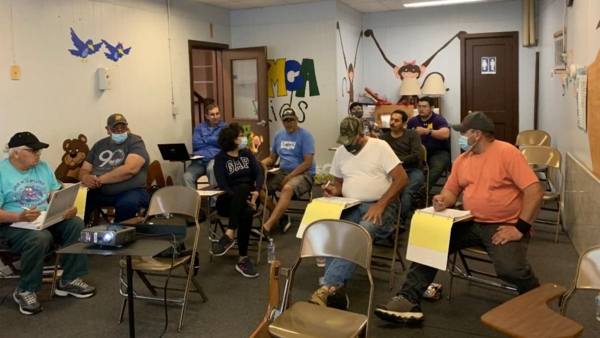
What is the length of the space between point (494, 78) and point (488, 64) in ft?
0.77

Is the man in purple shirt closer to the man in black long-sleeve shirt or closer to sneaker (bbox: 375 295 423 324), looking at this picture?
the man in black long-sleeve shirt

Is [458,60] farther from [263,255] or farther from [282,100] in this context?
[263,255]

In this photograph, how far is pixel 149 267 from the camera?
3.36 m

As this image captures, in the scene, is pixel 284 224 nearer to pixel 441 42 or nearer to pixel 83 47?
pixel 83 47

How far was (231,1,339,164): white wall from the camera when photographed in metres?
7.75

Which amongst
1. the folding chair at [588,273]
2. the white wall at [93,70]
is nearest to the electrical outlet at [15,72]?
the white wall at [93,70]

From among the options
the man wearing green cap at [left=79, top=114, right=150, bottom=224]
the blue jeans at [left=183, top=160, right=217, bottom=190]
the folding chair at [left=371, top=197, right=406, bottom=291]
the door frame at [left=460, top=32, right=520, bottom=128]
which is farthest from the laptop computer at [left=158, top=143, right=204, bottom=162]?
the door frame at [left=460, top=32, right=520, bottom=128]

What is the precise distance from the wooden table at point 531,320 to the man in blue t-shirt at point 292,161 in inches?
119

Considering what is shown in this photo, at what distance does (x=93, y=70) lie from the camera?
5734 millimetres

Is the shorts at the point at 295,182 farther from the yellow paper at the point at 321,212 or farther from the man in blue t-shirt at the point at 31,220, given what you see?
the man in blue t-shirt at the point at 31,220

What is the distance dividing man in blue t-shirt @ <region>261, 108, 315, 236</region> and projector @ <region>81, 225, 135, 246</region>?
2402 millimetres

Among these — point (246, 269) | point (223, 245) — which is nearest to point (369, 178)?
point (246, 269)

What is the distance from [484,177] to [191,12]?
204 inches

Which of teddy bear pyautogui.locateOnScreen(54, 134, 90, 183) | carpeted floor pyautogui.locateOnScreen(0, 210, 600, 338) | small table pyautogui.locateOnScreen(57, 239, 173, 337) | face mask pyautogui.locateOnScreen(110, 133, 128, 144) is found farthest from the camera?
teddy bear pyautogui.locateOnScreen(54, 134, 90, 183)
